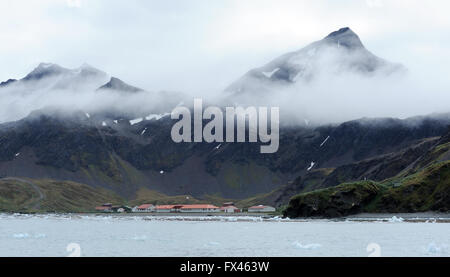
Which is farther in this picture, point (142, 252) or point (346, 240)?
point (346, 240)

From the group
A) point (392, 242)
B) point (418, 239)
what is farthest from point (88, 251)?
point (418, 239)

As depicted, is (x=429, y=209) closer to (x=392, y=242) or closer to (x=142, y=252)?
(x=392, y=242)

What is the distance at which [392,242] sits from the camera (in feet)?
295

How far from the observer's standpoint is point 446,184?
649 feet

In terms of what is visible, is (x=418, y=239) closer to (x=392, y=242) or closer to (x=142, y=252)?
(x=392, y=242)
